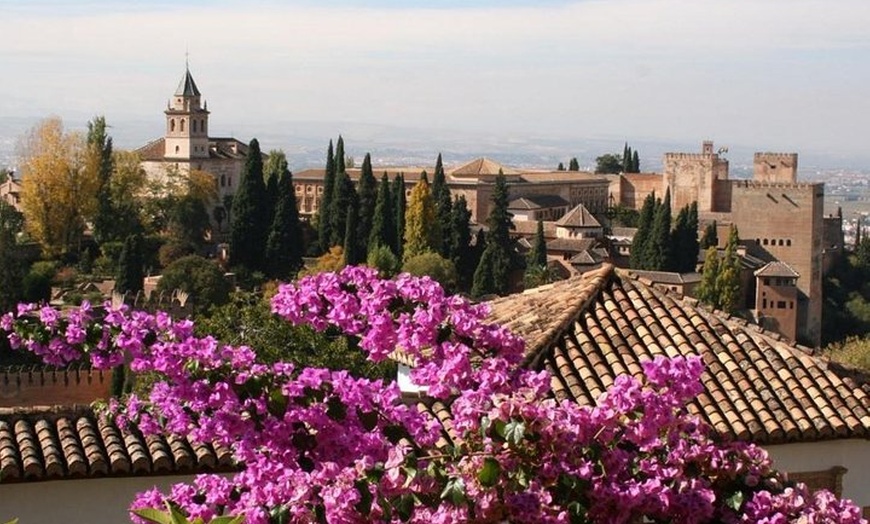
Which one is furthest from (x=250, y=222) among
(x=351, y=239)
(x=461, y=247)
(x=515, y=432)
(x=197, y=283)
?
(x=515, y=432)

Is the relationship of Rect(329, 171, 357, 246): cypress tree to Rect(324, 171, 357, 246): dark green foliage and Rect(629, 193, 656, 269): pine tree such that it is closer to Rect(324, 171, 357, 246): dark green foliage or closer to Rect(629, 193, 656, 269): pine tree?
Rect(324, 171, 357, 246): dark green foliage

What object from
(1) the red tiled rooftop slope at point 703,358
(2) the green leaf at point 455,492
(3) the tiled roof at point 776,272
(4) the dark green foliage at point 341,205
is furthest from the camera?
(3) the tiled roof at point 776,272

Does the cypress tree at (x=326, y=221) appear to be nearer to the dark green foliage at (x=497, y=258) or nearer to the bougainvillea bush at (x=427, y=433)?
the dark green foliage at (x=497, y=258)

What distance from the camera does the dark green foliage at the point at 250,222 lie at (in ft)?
154

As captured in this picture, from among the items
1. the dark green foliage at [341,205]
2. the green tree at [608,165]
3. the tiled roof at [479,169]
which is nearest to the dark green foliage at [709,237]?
the tiled roof at [479,169]

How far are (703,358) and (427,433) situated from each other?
3.38 meters

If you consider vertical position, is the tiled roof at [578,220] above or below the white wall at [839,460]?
below

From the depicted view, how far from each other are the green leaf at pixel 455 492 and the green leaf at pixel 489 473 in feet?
0.21

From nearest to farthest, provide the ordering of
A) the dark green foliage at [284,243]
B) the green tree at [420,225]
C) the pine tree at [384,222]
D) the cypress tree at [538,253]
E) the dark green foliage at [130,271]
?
the dark green foliage at [130,271] → the dark green foliage at [284,243] → the pine tree at [384,222] → the green tree at [420,225] → the cypress tree at [538,253]

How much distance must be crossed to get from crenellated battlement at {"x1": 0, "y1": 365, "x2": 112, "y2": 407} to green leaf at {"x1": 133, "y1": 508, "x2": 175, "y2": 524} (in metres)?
19.8

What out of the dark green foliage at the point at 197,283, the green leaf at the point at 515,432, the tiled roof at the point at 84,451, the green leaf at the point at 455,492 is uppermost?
the green leaf at the point at 515,432

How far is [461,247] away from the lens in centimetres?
4938

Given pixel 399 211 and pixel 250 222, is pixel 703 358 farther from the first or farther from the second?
pixel 399 211

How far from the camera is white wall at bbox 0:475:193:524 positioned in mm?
7289
